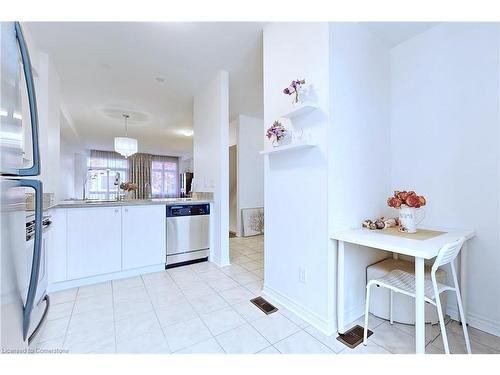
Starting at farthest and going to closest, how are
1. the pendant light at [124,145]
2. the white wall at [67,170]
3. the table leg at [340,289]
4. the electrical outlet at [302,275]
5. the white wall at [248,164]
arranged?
the white wall at [67,170] → the white wall at [248,164] → the pendant light at [124,145] → the electrical outlet at [302,275] → the table leg at [340,289]

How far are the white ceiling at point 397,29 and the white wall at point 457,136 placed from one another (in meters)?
0.06

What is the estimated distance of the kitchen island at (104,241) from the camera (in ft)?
7.41

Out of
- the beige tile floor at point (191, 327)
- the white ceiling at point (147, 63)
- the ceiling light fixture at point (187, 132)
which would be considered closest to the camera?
the beige tile floor at point (191, 327)

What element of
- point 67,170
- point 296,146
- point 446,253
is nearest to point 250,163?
point 296,146

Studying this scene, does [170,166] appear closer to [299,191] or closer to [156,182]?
[156,182]

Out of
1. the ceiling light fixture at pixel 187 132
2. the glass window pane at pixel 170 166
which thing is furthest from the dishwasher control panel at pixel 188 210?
the glass window pane at pixel 170 166

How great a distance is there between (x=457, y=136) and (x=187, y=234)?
9.67ft

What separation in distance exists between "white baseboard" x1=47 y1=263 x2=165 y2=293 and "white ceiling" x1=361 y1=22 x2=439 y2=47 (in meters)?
3.28

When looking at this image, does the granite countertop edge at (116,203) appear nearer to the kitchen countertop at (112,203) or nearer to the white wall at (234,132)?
the kitchen countertop at (112,203)

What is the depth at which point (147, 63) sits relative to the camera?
2.79 meters

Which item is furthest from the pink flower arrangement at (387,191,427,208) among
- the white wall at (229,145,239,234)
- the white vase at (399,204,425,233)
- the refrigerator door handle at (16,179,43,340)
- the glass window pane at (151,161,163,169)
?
the glass window pane at (151,161,163,169)

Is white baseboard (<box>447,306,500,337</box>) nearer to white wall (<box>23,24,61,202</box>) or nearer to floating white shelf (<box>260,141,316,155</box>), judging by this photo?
floating white shelf (<box>260,141,316,155</box>)
